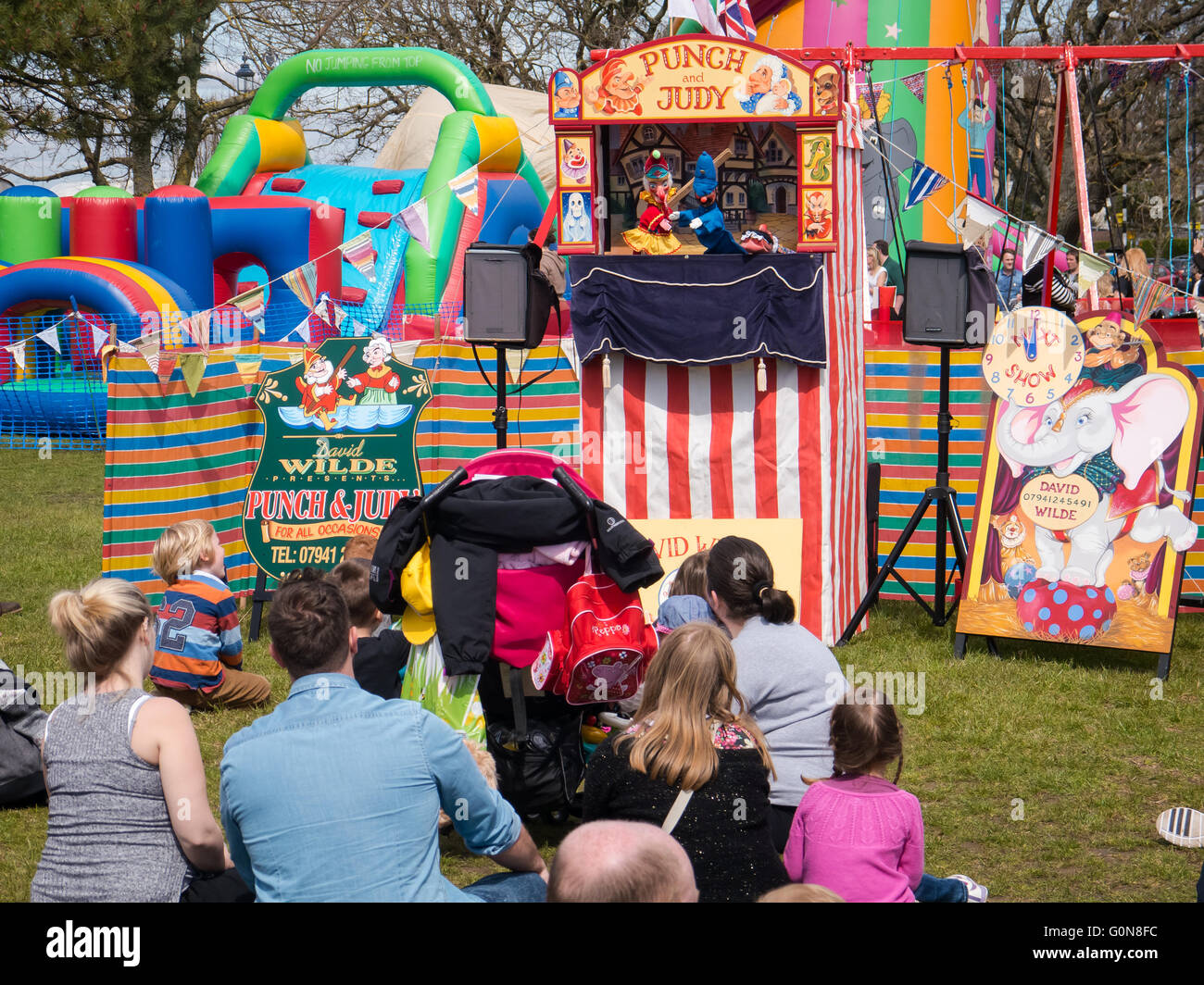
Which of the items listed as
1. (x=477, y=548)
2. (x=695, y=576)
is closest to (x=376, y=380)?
(x=695, y=576)

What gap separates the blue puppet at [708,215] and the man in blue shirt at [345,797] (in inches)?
173

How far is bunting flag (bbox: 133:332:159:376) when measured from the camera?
757 cm

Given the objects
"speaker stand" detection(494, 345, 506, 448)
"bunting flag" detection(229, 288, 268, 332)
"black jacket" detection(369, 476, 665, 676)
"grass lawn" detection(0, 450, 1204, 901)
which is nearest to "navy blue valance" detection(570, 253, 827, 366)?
"speaker stand" detection(494, 345, 506, 448)

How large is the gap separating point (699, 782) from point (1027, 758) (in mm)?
2791

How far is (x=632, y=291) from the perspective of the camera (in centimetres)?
701

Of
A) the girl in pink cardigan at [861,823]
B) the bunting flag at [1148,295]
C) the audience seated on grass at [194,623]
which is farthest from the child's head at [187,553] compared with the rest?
the bunting flag at [1148,295]

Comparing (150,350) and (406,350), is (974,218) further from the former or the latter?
(150,350)

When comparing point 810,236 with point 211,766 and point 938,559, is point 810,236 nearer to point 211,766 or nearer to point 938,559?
point 938,559

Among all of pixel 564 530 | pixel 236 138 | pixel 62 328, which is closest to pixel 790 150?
pixel 564 530

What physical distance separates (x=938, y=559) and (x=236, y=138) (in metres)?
13.5

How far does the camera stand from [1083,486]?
6.73 m

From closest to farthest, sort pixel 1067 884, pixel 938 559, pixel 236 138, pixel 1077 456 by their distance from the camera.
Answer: pixel 1067 884, pixel 1077 456, pixel 938 559, pixel 236 138

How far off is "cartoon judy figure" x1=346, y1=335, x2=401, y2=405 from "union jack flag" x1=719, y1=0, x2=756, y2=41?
2691mm

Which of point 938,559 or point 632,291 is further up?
point 632,291
